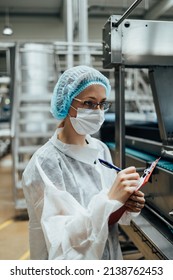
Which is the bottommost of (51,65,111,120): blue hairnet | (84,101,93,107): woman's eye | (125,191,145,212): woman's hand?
(125,191,145,212): woman's hand

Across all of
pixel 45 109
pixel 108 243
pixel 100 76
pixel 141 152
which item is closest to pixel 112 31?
pixel 100 76

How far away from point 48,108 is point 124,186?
2.46 metres

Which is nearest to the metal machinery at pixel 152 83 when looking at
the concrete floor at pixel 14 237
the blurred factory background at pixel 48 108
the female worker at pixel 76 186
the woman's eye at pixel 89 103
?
the blurred factory background at pixel 48 108

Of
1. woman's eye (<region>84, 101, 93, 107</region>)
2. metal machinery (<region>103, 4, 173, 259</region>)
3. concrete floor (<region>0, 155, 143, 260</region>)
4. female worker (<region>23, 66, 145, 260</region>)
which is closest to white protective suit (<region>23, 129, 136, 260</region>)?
female worker (<region>23, 66, 145, 260</region>)

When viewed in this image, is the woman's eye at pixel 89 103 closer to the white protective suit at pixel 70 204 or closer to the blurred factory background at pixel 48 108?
the white protective suit at pixel 70 204

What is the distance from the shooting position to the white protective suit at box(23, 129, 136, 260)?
2.38ft

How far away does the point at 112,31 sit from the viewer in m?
1.15

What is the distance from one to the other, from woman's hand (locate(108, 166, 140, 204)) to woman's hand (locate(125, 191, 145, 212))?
0.03m

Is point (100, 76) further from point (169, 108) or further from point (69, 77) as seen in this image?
point (169, 108)

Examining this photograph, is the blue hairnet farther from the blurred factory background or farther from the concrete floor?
the concrete floor

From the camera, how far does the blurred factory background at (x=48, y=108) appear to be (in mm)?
1181

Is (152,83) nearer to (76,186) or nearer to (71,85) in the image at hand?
(71,85)

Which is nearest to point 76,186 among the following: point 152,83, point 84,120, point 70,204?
point 70,204

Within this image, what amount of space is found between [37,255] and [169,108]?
0.76m
